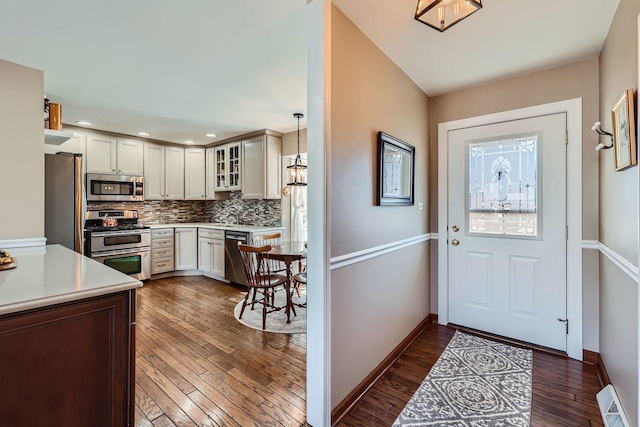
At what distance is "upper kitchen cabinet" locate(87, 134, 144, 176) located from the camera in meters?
4.22

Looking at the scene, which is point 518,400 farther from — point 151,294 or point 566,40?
point 151,294

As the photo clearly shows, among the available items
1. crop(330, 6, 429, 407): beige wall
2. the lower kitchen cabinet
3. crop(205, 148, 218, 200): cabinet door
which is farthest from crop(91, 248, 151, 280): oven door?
crop(330, 6, 429, 407): beige wall

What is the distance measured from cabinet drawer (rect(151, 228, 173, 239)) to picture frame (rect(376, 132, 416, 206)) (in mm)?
3978

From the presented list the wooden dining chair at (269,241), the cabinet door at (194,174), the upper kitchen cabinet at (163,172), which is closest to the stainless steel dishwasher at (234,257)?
the wooden dining chair at (269,241)

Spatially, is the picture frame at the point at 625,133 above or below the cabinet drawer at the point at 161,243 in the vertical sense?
above

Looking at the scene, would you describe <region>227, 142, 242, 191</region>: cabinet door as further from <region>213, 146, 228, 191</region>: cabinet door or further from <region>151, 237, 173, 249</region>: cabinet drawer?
<region>151, 237, 173, 249</region>: cabinet drawer

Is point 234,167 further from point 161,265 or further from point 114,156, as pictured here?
point 161,265

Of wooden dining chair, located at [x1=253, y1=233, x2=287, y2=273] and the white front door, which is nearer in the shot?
the white front door

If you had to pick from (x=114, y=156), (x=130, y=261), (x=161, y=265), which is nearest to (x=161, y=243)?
(x=161, y=265)

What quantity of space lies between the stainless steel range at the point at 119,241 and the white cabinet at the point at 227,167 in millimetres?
1366

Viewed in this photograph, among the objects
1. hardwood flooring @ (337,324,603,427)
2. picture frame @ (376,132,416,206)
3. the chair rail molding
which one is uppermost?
picture frame @ (376,132,416,206)

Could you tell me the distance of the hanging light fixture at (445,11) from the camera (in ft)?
4.54

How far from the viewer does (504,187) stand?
2.60 meters

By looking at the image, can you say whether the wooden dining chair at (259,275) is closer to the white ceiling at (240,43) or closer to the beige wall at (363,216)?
the beige wall at (363,216)
